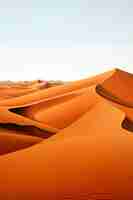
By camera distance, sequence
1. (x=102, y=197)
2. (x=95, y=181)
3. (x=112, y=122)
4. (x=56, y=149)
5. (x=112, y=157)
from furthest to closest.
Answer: (x=112, y=122) < (x=56, y=149) < (x=112, y=157) < (x=95, y=181) < (x=102, y=197)

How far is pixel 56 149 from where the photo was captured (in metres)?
6.61

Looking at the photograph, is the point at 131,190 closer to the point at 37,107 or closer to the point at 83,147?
the point at 83,147

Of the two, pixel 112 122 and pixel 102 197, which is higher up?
pixel 102 197

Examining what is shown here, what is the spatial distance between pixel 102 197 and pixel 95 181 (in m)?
0.50

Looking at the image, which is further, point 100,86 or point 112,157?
point 100,86

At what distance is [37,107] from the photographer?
1759 centimetres

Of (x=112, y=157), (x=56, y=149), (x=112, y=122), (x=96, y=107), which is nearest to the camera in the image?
(x=112, y=157)

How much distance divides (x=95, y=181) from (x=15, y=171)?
122 cm

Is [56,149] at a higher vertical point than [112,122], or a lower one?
higher

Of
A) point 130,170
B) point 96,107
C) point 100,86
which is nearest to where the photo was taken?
point 130,170

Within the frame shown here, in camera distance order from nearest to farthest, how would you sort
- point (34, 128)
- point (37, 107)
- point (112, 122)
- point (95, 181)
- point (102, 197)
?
1. point (102, 197)
2. point (95, 181)
3. point (112, 122)
4. point (34, 128)
5. point (37, 107)

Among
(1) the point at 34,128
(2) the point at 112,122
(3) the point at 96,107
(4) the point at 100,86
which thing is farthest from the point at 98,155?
(4) the point at 100,86

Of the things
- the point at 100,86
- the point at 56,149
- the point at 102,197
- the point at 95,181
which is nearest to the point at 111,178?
the point at 95,181

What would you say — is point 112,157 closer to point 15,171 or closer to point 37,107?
point 15,171
